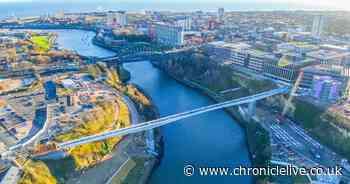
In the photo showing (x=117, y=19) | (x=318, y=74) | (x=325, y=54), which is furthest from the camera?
(x=117, y=19)

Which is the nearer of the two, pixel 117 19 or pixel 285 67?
pixel 285 67

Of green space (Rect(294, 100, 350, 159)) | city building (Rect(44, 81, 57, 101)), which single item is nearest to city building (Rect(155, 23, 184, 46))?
green space (Rect(294, 100, 350, 159))

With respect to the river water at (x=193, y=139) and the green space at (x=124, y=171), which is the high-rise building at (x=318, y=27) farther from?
the green space at (x=124, y=171)

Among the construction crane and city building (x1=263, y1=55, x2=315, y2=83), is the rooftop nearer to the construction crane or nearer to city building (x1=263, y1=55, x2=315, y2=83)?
city building (x1=263, y1=55, x2=315, y2=83)

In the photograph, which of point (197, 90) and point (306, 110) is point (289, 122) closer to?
point (306, 110)

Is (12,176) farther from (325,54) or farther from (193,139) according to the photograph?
(325,54)

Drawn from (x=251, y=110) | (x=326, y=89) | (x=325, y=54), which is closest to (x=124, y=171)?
(x=251, y=110)
